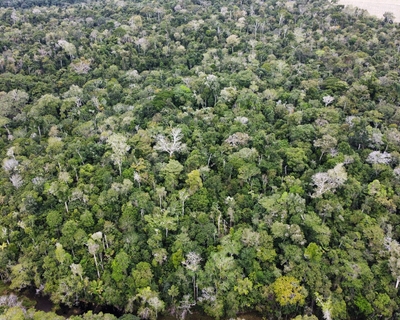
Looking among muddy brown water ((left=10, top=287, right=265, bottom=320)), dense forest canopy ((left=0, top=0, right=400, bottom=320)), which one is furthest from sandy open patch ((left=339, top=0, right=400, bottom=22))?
muddy brown water ((left=10, top=287, right=265, bottom=320))

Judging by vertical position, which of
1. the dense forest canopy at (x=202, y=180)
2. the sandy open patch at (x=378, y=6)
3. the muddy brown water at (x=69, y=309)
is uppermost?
the sandy open patch at (x=378, y=6)

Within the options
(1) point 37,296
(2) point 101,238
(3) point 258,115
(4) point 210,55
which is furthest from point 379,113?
(1) point 37,296

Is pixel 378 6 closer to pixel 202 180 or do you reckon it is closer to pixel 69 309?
pixel 202 180

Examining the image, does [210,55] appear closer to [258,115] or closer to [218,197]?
[258,115]

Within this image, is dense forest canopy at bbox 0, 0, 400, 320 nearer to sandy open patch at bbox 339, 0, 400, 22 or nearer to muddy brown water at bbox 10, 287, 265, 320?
muddy brown water at bbox 10, 287, 265, 320

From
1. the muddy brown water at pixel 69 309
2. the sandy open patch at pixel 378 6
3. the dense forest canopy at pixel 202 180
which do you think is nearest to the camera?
the dense forest canopy at pixel 202 180

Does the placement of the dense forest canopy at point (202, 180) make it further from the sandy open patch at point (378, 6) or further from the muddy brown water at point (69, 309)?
the sandy open patch at point (378, 6)

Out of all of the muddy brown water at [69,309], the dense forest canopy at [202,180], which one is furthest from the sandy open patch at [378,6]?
the muddy brown water at [69,309]

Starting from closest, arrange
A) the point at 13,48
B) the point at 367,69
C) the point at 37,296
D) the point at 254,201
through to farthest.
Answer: the point at 37,296 → the point at 254,201 → the point at 367,69 → the point at 13,48
